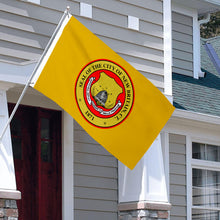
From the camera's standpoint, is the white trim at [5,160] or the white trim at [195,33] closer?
the white trim at [5,160]

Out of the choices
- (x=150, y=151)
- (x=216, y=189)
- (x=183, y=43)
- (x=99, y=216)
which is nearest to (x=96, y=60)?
(x=150, y=151)

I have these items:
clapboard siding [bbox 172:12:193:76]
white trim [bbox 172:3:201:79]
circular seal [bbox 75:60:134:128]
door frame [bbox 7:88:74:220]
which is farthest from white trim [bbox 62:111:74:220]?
white trim [bbox 172:3:201:79]

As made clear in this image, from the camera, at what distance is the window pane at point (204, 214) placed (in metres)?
11.4

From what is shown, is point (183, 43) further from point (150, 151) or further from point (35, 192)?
point (35, 192)

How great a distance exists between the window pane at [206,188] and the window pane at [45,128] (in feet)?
10.0

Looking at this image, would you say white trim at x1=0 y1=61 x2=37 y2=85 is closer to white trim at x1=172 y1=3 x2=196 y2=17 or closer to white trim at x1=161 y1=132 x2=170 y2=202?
white trim at x1=161 y1=132 x2=170 y2=202

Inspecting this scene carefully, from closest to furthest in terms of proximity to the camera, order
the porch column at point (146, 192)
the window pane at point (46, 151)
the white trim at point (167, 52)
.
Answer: the porch column at point (146, 192) < the window pane at point (46, 151) < the white trim at point (167, 52)

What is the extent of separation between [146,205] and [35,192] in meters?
1.55

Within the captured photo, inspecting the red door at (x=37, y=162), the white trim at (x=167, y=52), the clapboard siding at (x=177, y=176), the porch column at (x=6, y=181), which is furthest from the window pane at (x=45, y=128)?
the clapboard siding at (x=177, y=176)

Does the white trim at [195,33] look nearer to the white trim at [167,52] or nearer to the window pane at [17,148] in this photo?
the white trim at [167,52]

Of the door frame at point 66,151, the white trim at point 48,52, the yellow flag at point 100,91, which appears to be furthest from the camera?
the door frame at point 66,151

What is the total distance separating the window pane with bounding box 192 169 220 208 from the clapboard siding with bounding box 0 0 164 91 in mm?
2050

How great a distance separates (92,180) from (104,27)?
2232 millimetres

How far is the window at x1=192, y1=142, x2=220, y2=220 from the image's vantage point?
37.8 feet
